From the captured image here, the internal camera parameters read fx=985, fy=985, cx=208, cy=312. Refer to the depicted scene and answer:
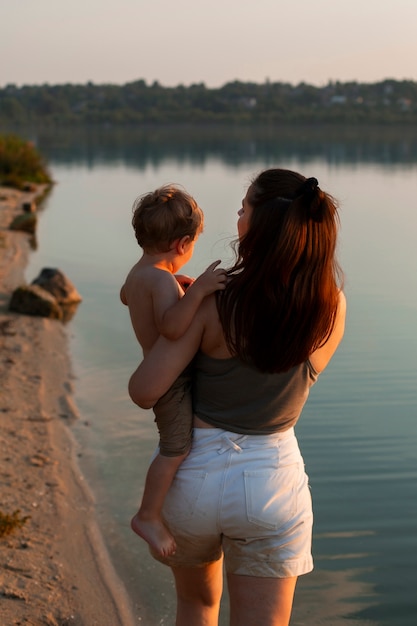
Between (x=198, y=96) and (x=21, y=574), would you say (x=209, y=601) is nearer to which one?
(x=21, y=574)

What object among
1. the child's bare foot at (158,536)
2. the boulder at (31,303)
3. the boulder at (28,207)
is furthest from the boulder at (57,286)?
the boulder at (28,207)

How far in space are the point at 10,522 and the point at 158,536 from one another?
2.24 m

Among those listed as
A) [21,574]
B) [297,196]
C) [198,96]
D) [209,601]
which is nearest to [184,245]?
[297,196]

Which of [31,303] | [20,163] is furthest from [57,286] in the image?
[20,163]

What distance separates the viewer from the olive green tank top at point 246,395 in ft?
7.64

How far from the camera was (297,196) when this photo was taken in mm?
2248

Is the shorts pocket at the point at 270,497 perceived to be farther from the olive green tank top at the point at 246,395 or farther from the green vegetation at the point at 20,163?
the green vegetation at the point at 20,163

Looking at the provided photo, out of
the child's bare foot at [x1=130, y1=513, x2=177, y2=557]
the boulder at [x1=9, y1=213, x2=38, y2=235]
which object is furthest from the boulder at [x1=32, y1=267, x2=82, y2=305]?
the child's bare foot at [x1=130, y1=513, x2=177, y2=557]

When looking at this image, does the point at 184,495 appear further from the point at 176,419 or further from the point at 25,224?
the point at 25,224

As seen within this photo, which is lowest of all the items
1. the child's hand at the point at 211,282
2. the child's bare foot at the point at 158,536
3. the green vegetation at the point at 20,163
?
the green vegetation at the point at 20,163

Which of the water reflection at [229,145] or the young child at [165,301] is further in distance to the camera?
the water reflection at [229,145]

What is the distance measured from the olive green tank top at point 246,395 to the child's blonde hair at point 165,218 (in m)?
0.31

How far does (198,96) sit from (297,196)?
99.4 m

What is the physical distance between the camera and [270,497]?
7.56 ft
